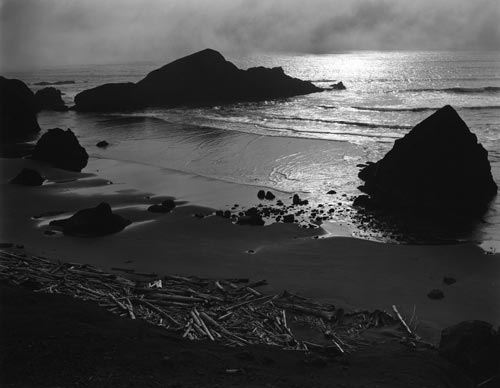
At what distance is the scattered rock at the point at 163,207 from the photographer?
1809cm

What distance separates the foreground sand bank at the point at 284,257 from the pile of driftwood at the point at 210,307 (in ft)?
3.11

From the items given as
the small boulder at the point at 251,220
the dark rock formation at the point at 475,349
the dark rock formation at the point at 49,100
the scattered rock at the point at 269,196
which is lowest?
the small boulder at the point at 251,220

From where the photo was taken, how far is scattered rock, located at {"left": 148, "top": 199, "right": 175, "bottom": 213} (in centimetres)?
1809

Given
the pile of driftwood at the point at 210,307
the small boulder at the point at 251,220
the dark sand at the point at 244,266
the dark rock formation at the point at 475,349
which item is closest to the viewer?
the dark sand at the point at 244,266

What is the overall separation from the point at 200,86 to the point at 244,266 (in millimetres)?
58704

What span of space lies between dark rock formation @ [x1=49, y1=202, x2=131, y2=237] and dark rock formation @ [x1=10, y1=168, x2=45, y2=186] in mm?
6102

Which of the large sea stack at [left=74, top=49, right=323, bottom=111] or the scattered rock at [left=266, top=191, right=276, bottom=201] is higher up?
the large sea stack at [left=74, top=49, right=323, bottom=111]

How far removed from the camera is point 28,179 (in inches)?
844

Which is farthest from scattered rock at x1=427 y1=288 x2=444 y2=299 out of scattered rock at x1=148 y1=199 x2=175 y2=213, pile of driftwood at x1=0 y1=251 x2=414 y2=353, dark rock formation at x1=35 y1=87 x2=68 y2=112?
dark rock formation at x1=35 y1=87 x2=68 y2=112

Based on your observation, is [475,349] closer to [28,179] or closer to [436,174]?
[436,174]

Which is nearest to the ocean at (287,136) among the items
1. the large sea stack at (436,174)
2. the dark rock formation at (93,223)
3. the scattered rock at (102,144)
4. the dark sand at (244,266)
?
the scattered rock at (102,144)

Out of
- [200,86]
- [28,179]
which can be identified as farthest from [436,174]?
[200,86]

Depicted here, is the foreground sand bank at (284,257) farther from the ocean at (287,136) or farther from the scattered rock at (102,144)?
the scattered rock at (102,144)

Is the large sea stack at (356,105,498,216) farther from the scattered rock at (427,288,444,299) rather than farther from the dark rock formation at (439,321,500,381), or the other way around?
the dark rock formation at (439,321,500,381)
